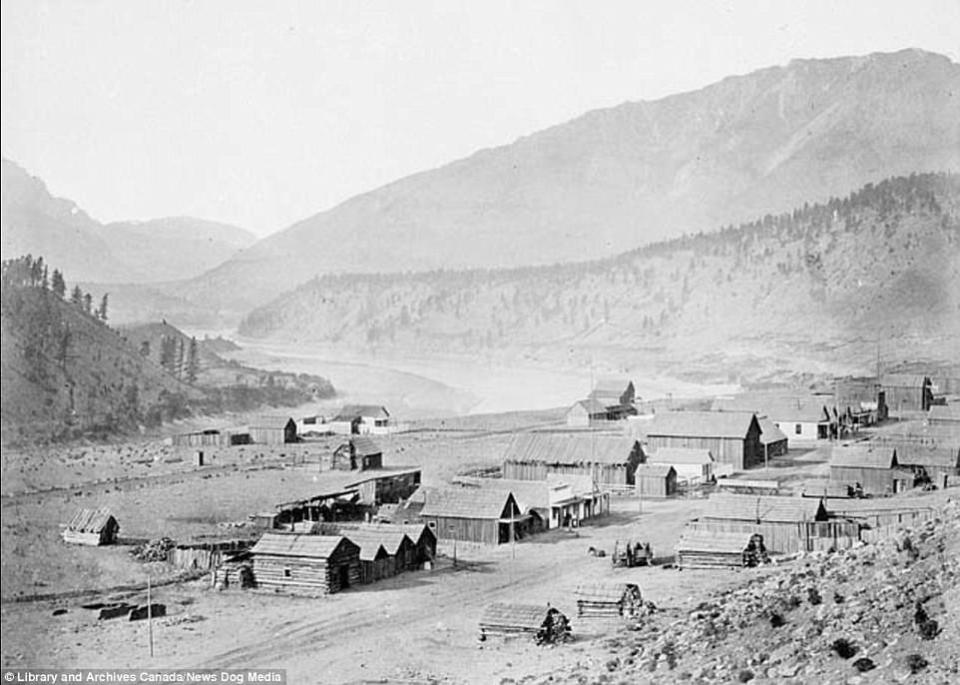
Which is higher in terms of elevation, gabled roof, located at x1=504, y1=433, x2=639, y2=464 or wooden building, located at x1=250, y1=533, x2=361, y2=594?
gabled roof, located at x1=504, y1=433, x2=639, y2=464

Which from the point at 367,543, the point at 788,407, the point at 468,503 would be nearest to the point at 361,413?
the point at 788,407

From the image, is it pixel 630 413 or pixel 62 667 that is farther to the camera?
pixel 630 413

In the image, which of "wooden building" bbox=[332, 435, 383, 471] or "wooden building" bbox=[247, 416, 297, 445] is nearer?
"wooden building" bbox=[332, 435, 383, 471]

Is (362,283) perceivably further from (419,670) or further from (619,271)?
(419,670)

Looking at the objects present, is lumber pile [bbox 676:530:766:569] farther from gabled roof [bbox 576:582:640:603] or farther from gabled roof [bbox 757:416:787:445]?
gabled roof [bbox 757:416:787:445]

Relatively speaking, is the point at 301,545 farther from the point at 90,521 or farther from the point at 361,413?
the point at 361,413

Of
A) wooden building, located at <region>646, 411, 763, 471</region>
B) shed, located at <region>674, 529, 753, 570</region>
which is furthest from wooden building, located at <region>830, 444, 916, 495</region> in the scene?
shed, located at <region>674, 529, 753, 570</region>

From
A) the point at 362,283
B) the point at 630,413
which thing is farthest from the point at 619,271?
the point at 630,413
